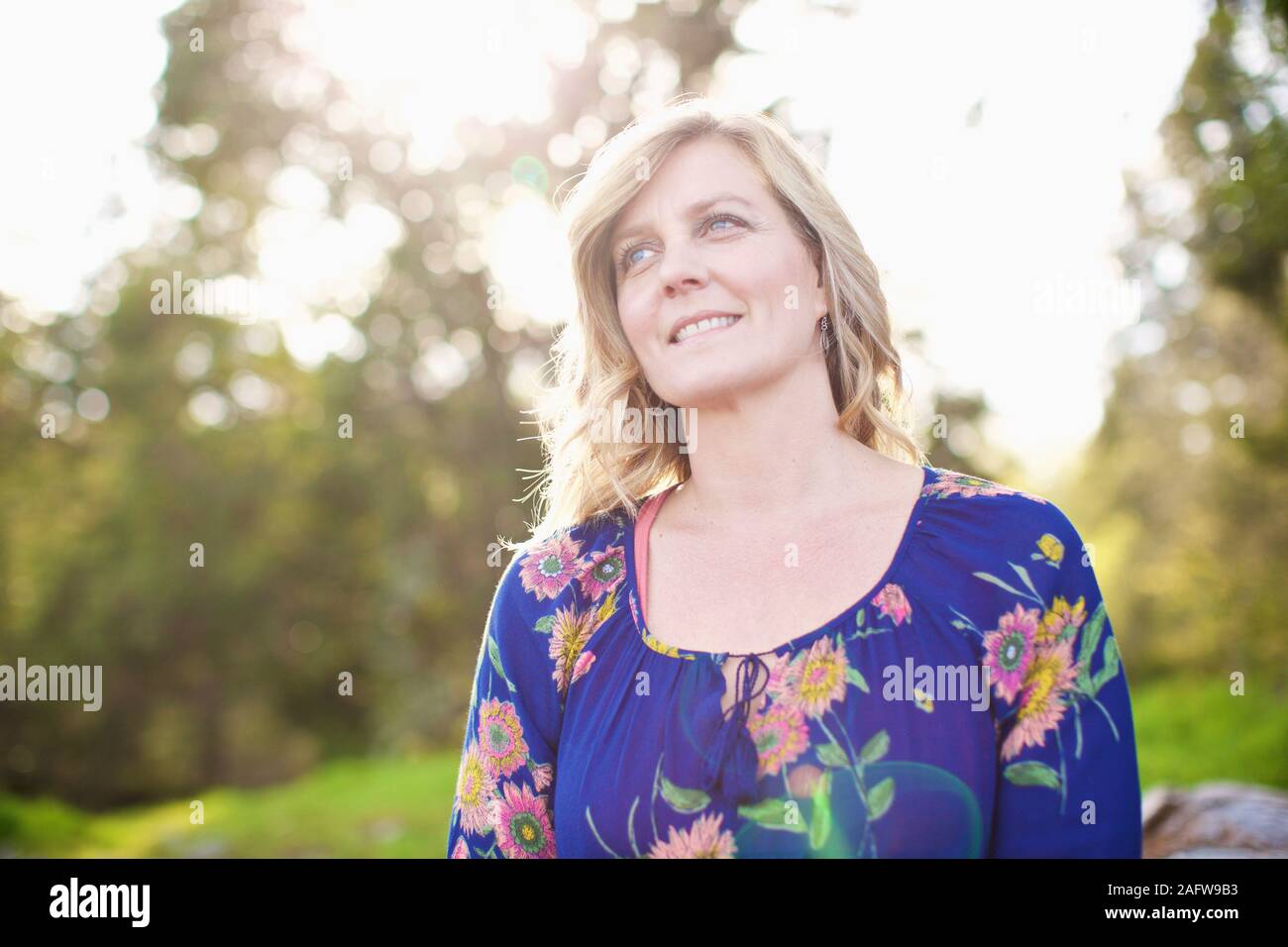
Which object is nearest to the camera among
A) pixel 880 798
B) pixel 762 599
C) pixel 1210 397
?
pixel 880 798

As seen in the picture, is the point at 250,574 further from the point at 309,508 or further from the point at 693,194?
the point at 693,194

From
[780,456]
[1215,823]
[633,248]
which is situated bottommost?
[1215,823]

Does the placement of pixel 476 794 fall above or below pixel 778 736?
below

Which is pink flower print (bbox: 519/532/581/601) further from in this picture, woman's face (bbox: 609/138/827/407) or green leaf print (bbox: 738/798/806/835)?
green leaf print (bbox: 738/798/806/835)

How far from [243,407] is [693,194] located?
15.1 m

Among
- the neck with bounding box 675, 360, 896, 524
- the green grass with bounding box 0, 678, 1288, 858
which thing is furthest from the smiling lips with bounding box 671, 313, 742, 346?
the green grass with bounding box 0, 678, 1288, 858

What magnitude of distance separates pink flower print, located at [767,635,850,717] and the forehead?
38.4 inches

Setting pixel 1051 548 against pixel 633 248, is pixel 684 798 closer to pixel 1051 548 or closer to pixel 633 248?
pixel 1051 548

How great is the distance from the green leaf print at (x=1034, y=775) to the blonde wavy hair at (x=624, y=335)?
2.73 feet

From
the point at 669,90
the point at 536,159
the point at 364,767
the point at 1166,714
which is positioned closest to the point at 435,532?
the point at 364,767

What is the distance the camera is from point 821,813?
178 centimetres

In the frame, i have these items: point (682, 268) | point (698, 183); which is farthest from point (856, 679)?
point (698, 183)

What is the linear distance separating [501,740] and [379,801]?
7.99 m

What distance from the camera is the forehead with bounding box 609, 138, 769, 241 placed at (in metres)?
2.25
